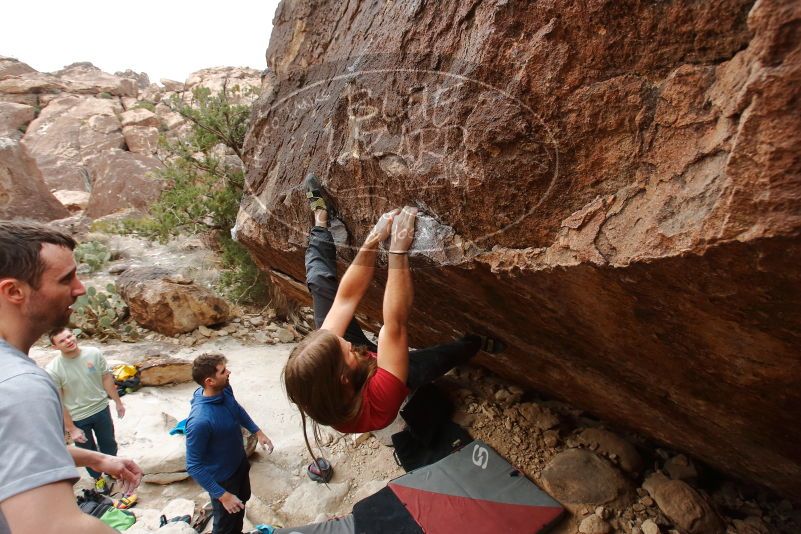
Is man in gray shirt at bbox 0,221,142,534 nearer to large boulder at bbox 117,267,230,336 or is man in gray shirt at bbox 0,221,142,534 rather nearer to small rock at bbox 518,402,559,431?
small rock at bbox 518,402,559,431

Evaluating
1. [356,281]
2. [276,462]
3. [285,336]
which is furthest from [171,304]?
[356,281]

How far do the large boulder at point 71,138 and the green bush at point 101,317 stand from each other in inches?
410

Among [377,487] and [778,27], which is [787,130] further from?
[377,487]

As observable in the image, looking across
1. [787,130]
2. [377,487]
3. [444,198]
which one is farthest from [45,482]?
[377,487]

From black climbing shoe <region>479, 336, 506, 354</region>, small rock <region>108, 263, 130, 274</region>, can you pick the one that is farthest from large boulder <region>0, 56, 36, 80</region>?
black climbing shoe <region>479, 336, 506, 354</region>

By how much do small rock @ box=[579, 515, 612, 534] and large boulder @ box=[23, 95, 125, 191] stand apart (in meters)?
17.6

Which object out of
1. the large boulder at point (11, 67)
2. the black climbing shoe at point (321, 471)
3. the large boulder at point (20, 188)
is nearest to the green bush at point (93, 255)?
the large boulder at point (20, 188)

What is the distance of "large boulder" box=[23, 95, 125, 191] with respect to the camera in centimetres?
1530

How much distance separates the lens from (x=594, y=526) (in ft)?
7.30

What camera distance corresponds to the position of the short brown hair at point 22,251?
1.30 m

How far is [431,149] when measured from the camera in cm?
175

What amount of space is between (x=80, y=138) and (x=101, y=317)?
540 inches

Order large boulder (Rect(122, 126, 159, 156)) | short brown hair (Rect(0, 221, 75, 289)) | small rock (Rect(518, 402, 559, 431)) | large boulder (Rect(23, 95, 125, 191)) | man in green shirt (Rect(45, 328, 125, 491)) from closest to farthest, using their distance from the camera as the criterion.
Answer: short brown hair (Rect(0, 221, 75, 289)) < small rock (Rect(518, 402, 559, 431)) < man in green shirt (Rect(45, 328, 125, 491)) < large boulder (Rect(23, 95, 125, 191)) < large boulder (Rect(122, 126, 159, 156))

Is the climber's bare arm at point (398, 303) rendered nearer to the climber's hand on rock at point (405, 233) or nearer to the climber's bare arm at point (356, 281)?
the climber's hand on rock at point (405, 233)
